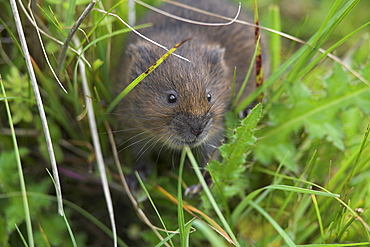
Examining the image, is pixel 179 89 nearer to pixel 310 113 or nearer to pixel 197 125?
pixel 197 125

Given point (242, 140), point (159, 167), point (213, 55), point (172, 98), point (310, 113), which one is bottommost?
point (159, 167)

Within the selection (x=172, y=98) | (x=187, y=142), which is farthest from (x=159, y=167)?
(x=172, y=98)

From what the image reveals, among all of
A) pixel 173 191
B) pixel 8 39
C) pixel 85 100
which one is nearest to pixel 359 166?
pixel 173 191

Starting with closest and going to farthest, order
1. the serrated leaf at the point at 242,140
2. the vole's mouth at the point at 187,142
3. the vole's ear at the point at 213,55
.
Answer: the serrated leaf at the point at 242,140 < the vole's mouth at the point at 187,142 < the vole's ear at the point at 213,55

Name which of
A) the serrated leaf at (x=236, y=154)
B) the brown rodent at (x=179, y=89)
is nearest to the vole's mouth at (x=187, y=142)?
the brown rodent at (x=179, y=89)

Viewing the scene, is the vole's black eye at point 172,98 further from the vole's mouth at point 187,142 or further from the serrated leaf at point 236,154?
the serrated leaf at point 236,154

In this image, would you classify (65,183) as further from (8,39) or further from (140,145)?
(8,39)

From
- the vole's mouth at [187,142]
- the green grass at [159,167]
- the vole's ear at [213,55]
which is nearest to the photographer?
the vole's mouth at [187,142]
